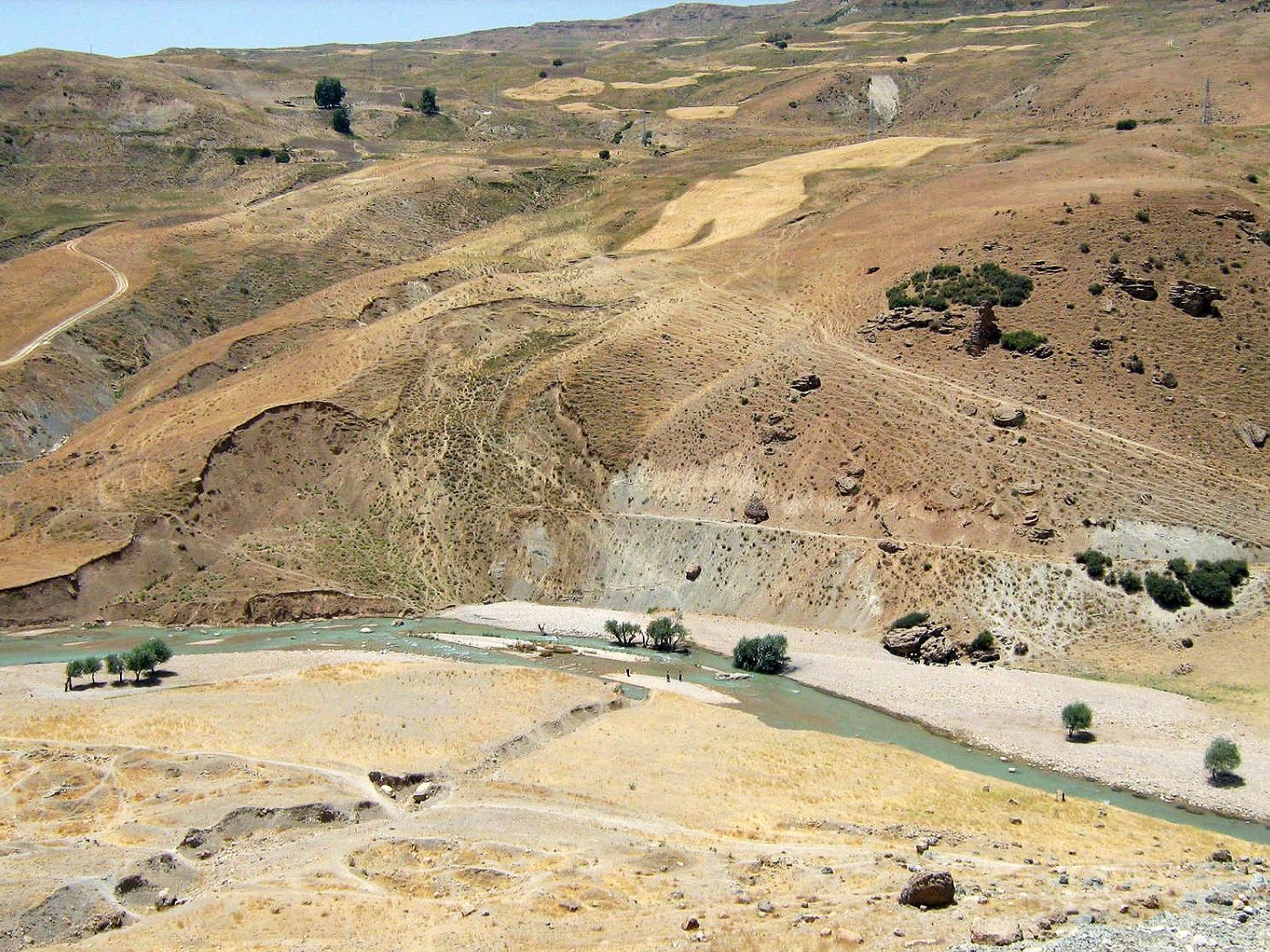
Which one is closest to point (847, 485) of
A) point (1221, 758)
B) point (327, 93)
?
point (1221, 758)

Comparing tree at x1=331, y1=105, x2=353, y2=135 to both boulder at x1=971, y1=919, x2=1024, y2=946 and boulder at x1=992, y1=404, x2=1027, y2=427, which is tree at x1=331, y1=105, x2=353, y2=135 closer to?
boulder at x1=992, y1=404, x2=1027, y2=427

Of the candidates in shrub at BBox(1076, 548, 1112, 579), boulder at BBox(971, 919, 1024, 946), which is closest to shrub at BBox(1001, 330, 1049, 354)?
shrub at BBox(1076, 548, 1112, 579)

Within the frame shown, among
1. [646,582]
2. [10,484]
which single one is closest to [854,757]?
[646,582]

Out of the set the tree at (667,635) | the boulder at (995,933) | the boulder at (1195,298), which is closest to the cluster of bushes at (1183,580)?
the tree at (667,635)

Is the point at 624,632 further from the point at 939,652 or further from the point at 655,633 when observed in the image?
the point at 939,652

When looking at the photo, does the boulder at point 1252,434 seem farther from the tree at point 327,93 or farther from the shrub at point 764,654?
the tree at point 327,93

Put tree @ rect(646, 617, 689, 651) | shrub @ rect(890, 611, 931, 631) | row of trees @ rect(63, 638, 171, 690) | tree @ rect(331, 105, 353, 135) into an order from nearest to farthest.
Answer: row of trees @ rect(63, 638, 171, 690)
shrub @ rect(890, 611, 931, 631)
tree @ rect(646, 617, 689, 651)
tree @ rect(331, 105, 353, 135)
